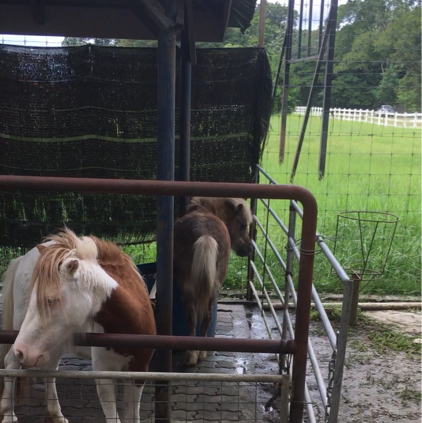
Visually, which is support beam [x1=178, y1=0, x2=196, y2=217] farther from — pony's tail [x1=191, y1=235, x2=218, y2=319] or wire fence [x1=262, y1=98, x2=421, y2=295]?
wire fence [x1=262, y1=98, x2=421, y2=295]

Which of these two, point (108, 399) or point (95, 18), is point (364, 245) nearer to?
point (95, 18)

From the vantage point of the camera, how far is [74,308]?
1967 mm

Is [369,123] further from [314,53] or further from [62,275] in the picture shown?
[62,275]

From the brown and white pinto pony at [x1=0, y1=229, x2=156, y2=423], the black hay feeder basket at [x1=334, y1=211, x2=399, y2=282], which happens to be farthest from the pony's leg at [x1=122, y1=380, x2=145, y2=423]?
the black hay feeder basket at [x1=334, y1=211, x2=399, y2=282]

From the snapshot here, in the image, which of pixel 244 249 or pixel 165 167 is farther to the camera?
pixel 244 249

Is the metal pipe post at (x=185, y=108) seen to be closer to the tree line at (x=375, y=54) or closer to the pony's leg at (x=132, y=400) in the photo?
the pony's leg at (x=132, y=400)

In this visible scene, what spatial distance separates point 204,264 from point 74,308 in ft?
5.67

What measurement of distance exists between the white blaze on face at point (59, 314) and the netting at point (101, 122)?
2653mm

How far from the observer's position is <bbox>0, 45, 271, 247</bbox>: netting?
4422 mm

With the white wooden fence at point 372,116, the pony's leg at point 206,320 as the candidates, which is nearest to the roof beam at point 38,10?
the pony's leg at point 206,320

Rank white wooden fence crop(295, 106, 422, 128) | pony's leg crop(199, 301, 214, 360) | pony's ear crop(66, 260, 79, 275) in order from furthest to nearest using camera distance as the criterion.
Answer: white wooden fence crop(295, 106, 422, 128) → pony's leg crop(199, 301, 214, 360) → pony's ear crop(66, 260, 79, 275)

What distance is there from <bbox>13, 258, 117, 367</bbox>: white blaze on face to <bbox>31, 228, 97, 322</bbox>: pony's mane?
15 mm

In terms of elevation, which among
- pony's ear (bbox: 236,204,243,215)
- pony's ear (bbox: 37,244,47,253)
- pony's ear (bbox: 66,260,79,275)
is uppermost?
pony's ear (bbox: 37,244,47,253)

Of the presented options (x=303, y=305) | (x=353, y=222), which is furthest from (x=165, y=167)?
(x=353, y=222)
